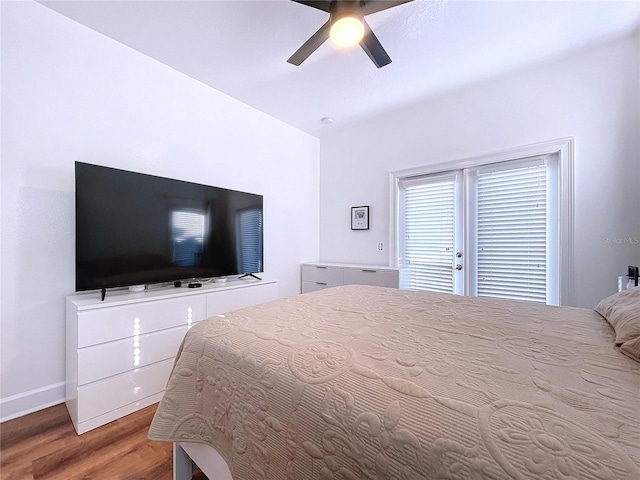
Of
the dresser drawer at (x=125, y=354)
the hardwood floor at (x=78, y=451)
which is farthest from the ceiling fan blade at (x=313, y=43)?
the hardwood floor at (x=78, y=451)

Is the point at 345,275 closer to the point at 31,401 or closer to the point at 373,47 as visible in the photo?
the point at 373,47

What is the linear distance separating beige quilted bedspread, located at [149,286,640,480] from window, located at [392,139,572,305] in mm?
1486

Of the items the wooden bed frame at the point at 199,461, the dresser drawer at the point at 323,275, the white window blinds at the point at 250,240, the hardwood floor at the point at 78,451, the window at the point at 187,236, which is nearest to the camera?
the wooden bed frame at the point at 199,461

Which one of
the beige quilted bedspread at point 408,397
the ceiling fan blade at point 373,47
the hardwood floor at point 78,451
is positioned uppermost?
the ceiling fan blade at point 373,47

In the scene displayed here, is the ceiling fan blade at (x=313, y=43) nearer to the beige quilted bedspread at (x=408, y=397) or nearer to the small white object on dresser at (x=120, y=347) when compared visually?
the beige quilted bedspread at (x=408, y=397)

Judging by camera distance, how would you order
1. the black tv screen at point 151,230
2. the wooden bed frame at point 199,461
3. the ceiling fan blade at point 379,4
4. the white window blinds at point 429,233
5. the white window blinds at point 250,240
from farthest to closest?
1. the white window blinds at point 429,233
2. the white window blinds at point 250,240
3. the black tv screen at point 151,230
4. the ceiling fan blade at point 379,4
5. the wooden bed frame at point 199,461

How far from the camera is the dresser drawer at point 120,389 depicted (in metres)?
1.62

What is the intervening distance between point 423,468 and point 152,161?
2.78m

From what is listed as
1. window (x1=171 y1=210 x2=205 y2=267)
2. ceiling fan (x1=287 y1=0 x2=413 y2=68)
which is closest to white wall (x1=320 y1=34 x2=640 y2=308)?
ceiling fan (x1=287 y1=0 x2=413 y2=68)

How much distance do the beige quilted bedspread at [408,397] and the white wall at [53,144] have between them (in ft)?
4.95

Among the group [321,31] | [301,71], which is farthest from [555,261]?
[301,71]

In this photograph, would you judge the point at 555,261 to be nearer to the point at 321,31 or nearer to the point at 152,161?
the point at 321,31

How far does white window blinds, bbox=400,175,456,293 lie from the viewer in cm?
308

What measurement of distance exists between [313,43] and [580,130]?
2404mm
